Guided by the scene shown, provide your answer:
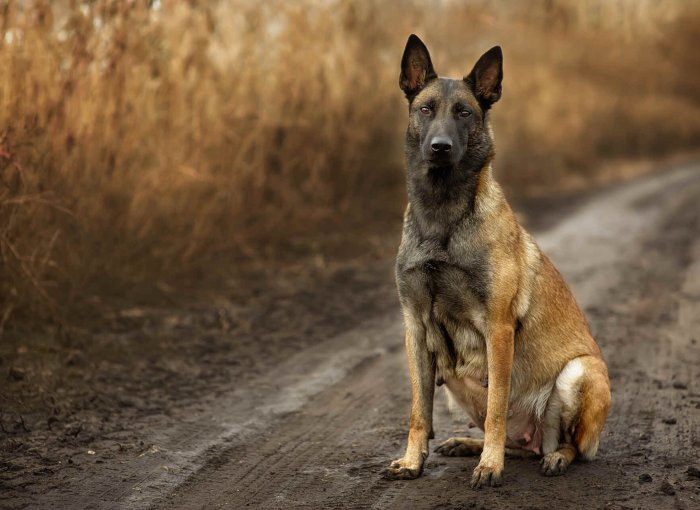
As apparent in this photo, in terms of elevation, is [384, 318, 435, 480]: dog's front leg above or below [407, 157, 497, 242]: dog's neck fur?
below

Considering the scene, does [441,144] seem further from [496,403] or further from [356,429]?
[356,429]

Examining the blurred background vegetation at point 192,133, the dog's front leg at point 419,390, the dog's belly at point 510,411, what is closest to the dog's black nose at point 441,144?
the dog's front leg at point 419,390

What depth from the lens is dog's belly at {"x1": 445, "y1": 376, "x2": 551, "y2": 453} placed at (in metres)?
3.99

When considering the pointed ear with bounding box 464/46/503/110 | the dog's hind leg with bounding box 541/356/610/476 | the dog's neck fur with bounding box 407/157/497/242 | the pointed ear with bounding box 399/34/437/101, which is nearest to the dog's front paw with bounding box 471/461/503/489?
the dog's hind leg with bounding box 541/356/610/476

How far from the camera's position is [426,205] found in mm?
4035

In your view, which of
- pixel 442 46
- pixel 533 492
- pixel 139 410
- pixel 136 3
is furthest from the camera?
pixel 442 46

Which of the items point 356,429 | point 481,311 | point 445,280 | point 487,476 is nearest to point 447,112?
point 445,280

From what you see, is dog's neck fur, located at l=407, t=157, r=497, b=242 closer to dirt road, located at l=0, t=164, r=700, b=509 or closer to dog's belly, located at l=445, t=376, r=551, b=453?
dog's belly, located at l=445, t=376, r=551, b=453

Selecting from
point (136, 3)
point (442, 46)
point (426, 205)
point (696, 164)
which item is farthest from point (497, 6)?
point (426, 205)

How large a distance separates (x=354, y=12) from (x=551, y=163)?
23.8 ft

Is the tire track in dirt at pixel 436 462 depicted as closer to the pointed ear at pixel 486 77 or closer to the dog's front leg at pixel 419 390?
the dog's front leg at pixel 419 390

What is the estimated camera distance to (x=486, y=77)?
4.16 m

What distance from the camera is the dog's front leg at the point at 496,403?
3764mm

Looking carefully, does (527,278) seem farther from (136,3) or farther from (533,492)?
(136,3)
